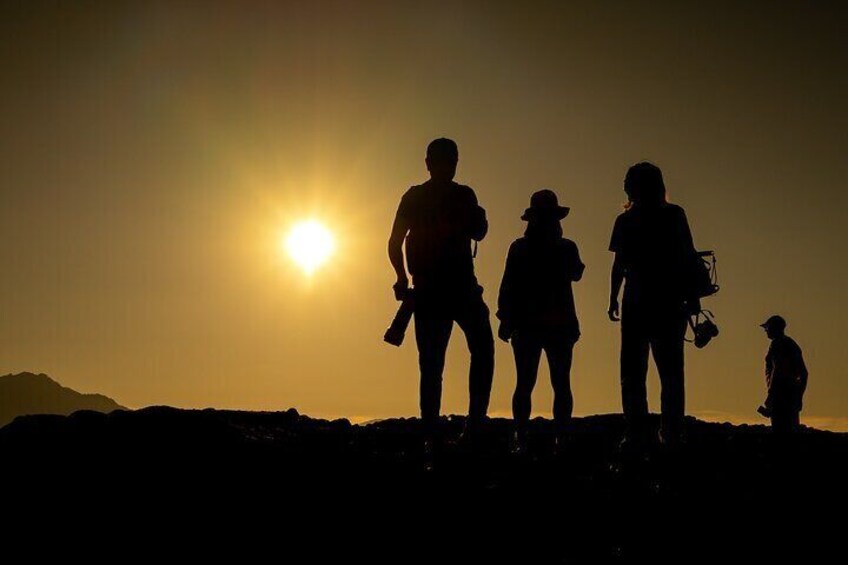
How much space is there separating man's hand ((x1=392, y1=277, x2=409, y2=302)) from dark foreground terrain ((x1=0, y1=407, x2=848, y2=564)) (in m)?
1.53

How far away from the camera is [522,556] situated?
15.5ft

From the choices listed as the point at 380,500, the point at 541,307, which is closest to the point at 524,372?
the point at 541,307

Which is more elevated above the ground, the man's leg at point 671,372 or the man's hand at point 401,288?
the man's hand at point 401,288

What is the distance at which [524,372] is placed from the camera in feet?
29.1

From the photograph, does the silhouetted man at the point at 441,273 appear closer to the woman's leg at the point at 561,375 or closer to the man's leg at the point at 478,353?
the man's leg at the point at 478,353

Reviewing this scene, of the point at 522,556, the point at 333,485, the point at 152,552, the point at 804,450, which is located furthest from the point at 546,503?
the point at 804,450

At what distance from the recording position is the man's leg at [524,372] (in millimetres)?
8805

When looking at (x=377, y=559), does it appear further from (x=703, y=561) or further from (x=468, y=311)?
(x=468, y=311)

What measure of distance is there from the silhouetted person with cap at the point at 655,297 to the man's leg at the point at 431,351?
1784 millimetres

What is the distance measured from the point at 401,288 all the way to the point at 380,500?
2.64 metres

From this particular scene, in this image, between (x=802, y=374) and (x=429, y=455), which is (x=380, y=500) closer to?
(x=429, y=455)

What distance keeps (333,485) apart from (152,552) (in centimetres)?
148

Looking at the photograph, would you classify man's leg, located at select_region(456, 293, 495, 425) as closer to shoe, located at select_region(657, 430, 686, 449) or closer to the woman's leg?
the woman's leg

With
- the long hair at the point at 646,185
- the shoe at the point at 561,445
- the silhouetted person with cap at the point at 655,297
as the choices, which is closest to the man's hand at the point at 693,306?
the silhouetted person with cap at the point at 655,297
